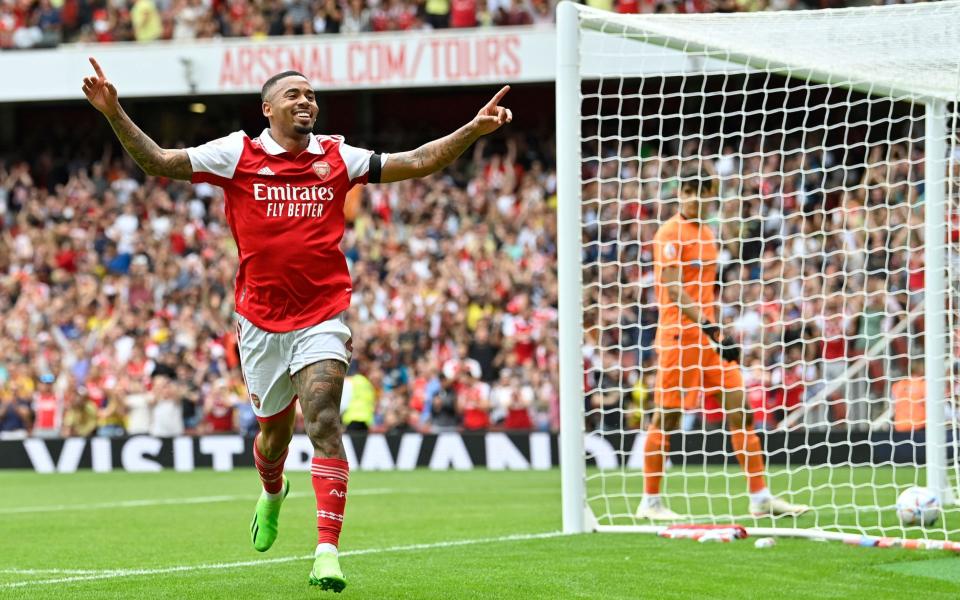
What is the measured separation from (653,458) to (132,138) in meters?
4.95

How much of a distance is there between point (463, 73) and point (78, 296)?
7836 mm

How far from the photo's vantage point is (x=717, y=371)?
391 inches

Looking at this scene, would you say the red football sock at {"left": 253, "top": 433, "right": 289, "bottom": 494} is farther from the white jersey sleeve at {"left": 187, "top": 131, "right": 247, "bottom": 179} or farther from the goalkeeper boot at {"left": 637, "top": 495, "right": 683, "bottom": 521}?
the goalkeeper boot at {"left": 637, "top": 495, "right": 683, "bottom": 521}

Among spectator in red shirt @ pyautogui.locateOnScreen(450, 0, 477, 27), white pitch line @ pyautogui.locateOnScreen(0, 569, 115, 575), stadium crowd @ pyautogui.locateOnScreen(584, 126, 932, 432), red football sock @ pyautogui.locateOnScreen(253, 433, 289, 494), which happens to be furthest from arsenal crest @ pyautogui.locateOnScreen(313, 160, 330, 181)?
spectator in red shirt @ pyautogui.locateOnScreen(450, 0, 477, 27)

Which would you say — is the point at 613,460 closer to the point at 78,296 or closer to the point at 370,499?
the point at 370,499

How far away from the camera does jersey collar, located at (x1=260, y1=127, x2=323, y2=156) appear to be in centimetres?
682

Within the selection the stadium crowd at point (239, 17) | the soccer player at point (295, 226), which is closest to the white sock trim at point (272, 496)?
the soccer player at point (295, 226)

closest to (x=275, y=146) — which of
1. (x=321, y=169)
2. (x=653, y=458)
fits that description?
(x=321, y=169)

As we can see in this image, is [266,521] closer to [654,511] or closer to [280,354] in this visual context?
[280,354]

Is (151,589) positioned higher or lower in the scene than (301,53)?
lower

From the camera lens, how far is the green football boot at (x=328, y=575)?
19.5 feet

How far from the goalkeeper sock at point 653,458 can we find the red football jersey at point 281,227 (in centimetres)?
381

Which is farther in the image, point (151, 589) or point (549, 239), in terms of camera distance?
point (549, 239)

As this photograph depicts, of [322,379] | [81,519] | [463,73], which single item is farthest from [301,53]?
[322,379]
